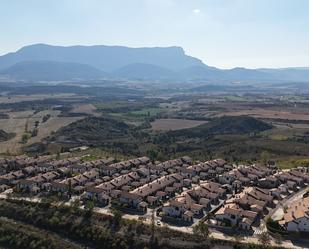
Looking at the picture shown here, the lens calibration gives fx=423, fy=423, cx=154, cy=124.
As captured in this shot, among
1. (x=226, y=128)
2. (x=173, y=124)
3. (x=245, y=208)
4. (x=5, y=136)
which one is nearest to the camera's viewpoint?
(x=245, y=208)

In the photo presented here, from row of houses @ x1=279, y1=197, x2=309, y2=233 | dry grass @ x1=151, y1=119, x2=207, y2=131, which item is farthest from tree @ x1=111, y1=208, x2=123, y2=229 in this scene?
dry grass @ x1=151, y1=119, x2=207, y2=131

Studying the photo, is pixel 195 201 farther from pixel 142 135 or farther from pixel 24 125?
pixel 24 125

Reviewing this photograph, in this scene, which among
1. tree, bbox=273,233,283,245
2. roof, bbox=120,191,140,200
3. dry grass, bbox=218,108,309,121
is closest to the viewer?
tree, bbox=273,233,283,245

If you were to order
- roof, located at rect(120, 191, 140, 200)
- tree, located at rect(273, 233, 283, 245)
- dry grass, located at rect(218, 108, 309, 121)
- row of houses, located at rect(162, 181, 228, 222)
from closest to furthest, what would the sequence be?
tree, located at rect(273, 233, 283, 245), row of houses, located at rect(162, 181, 228, 222), roof, located at rect(120, 191, 140, 200), dry grass, located at rect(218, 108, 309, 121)

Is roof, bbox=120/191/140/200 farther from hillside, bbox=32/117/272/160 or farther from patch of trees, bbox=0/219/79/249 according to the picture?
hillside, bbox=32/117/272/160

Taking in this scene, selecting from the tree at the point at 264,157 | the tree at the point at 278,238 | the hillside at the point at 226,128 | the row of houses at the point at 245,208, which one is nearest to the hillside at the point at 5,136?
the hillside at the point at 226,128

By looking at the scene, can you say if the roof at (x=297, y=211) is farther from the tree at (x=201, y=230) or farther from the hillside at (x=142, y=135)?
the hillside at (x=142, y=135)

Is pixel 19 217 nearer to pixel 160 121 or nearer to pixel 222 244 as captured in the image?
pixel 222 244

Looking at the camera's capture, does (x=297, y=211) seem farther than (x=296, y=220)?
Yes

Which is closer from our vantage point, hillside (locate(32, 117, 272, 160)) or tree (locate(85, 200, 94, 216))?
tree (locate(85, 200, 94, 216))

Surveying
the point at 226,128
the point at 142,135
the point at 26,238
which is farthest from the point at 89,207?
the point at 226,128
